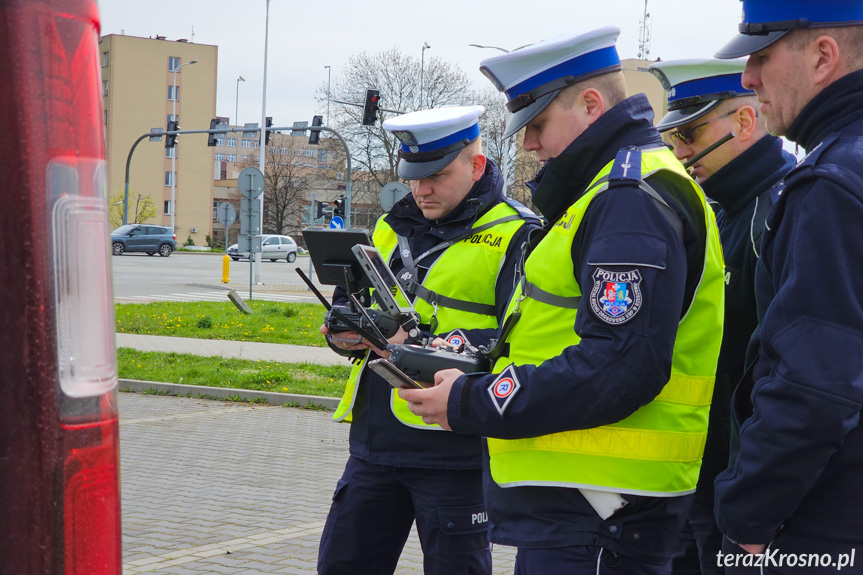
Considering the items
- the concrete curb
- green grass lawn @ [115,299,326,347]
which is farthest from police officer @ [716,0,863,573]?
green grass lawn @ [115,299,326,347]

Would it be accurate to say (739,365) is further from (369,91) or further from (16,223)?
(369,91)

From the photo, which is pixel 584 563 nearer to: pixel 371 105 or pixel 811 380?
pixel 811 380

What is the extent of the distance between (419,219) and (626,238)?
172 cm

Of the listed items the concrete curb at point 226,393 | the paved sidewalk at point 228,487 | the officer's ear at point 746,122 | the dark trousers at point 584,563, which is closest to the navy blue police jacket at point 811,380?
the dark trousers at point 584,563

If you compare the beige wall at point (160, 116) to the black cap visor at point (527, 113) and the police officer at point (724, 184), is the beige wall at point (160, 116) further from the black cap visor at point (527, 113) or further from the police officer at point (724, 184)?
the black cap visor at point (527, 113)

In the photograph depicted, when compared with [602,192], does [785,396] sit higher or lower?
lower

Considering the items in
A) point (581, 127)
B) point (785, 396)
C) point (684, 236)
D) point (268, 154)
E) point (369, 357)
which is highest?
point (581, 127)

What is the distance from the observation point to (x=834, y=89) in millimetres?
2115

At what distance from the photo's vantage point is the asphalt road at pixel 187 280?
28391 millimetres

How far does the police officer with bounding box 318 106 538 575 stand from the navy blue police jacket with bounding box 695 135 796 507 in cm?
74

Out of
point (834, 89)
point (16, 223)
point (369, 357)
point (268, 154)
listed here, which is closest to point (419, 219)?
point (369, 357)

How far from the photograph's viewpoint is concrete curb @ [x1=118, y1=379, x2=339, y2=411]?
10742mm

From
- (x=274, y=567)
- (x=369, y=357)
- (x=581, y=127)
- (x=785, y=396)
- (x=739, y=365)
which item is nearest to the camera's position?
(x=785, y=396)

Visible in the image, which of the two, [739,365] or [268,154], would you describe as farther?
[268,154]
